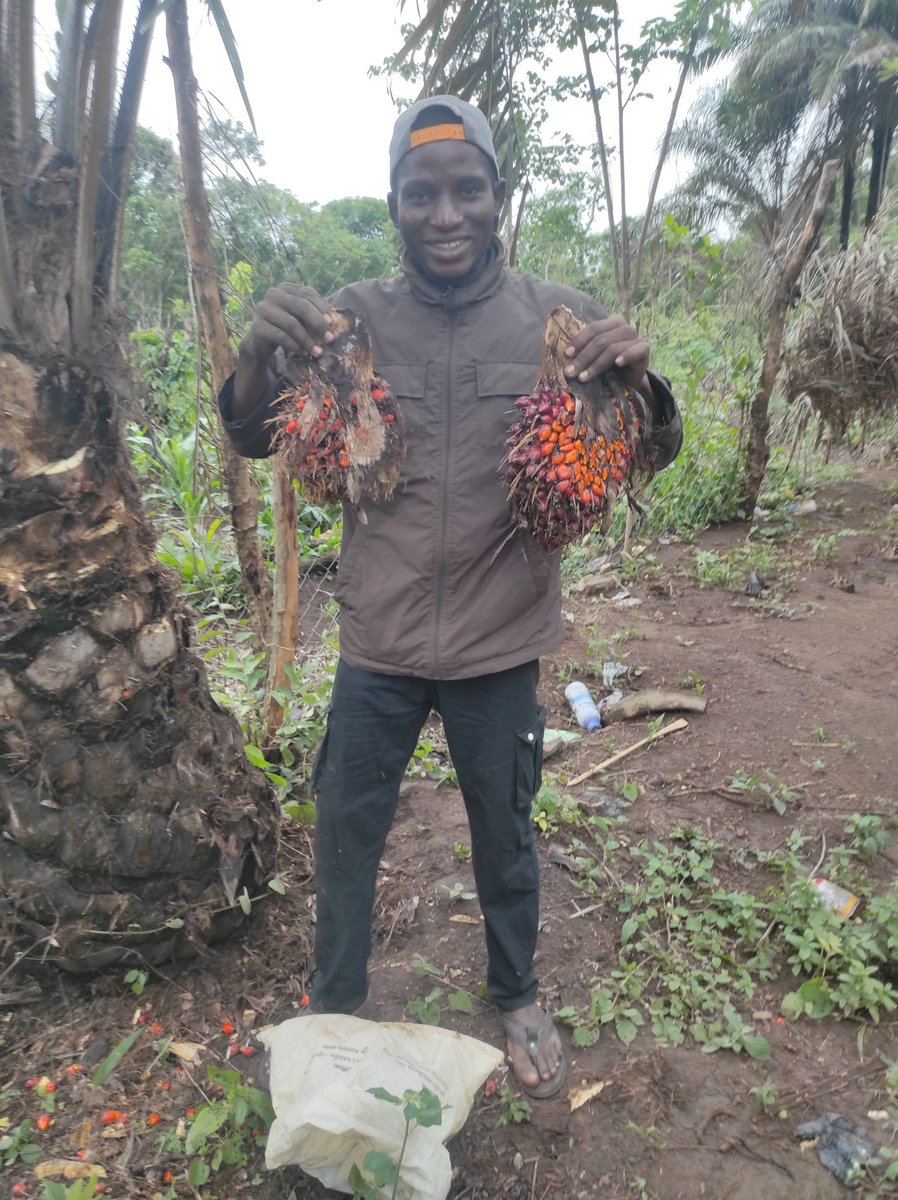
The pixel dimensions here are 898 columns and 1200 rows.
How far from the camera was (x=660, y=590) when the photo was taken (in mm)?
5738

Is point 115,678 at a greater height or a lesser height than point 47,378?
lesser

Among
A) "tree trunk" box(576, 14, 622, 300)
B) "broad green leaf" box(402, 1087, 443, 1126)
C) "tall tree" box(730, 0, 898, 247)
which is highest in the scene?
"tall tree" box(730, 0, 898, 247)

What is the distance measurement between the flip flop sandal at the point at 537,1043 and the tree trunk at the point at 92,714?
0.80 meters

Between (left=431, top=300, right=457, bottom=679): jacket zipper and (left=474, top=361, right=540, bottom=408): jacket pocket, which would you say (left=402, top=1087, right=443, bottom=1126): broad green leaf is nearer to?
(left=431, top=300, right=457, bottom=679): jacket zipper

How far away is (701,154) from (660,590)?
12320 mm

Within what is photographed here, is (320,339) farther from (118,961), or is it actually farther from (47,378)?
(118,961)

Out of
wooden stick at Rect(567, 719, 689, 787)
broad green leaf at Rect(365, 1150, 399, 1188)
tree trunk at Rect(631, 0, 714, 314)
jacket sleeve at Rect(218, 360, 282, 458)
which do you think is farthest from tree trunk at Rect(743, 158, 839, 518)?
broad green leaf at Rect(365, 1150, 399, 1188)

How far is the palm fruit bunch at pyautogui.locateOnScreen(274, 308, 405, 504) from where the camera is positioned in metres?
1.60

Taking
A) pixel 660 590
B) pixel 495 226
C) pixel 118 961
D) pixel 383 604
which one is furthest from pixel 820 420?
pixel 118 961

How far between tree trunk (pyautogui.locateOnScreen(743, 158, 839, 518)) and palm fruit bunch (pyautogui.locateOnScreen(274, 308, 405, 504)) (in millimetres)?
5383

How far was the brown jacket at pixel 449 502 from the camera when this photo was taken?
5.52 ft

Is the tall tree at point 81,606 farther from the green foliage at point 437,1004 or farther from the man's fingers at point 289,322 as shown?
the green foliage at point 437,1004

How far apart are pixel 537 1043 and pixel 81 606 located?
5.05 feet

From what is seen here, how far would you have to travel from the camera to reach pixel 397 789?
6.12ft
